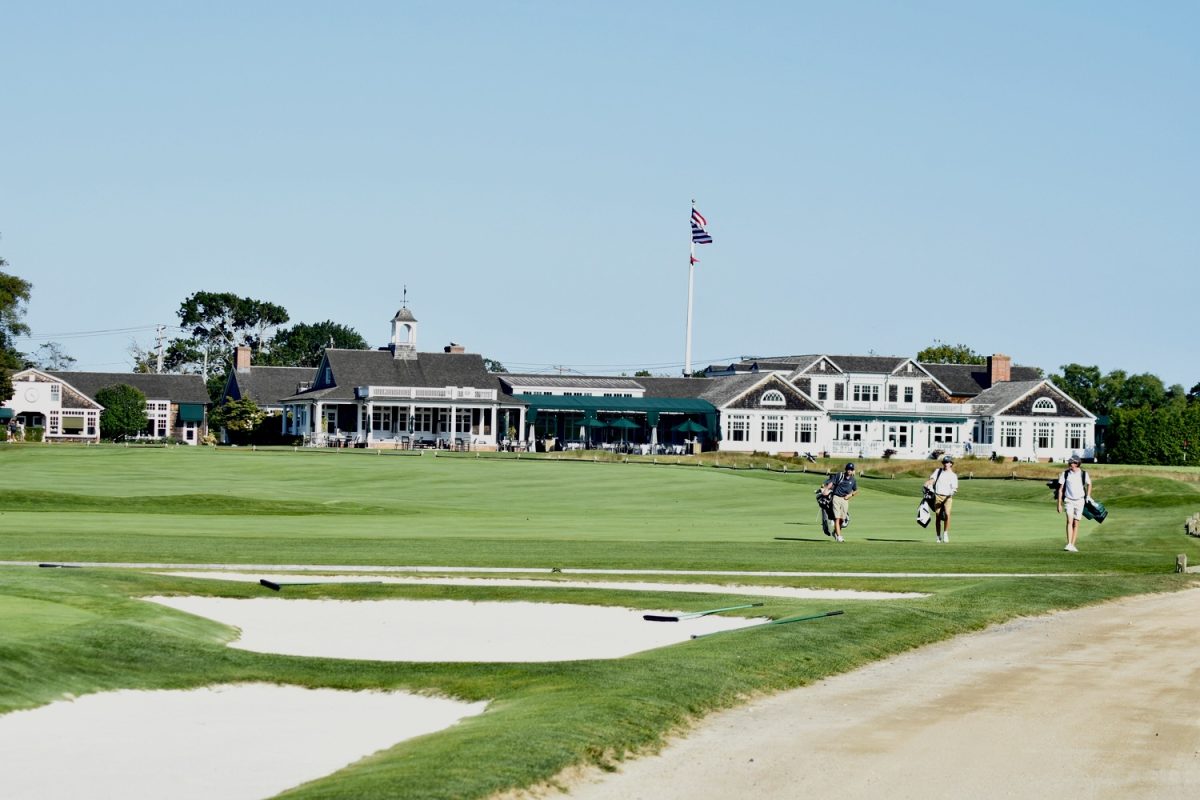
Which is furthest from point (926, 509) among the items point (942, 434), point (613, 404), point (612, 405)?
point (942, 434)

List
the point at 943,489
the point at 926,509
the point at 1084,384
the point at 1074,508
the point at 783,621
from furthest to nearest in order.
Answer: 1. the point at 1084,384
2. the point at 926,509
3. the point at 943,489
4. the point at 1074,508
5. the point at 783,621

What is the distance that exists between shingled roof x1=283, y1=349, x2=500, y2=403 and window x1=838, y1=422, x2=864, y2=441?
78.2 ft

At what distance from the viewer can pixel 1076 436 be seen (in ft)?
362

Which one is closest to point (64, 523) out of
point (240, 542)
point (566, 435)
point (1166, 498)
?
point (240, 542)

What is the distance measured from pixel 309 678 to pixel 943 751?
5.72 meters

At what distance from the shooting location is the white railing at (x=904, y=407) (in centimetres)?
10881

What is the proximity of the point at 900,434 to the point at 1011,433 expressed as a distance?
25.7 feet

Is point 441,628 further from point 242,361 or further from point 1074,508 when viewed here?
point 242,361

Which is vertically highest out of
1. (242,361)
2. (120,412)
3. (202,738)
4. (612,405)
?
(242,361)

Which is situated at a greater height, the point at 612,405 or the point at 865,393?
the point at 865,393

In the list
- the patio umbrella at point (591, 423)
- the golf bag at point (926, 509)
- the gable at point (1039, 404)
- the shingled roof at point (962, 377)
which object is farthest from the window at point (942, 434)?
the golf bag at point (926, 509)

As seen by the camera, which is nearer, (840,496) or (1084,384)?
(840,496)

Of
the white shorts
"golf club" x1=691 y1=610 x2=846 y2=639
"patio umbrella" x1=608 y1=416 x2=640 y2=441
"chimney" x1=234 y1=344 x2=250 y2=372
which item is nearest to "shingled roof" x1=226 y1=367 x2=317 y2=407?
"chimney" x1=234 y1=344 x2=250 y2=372

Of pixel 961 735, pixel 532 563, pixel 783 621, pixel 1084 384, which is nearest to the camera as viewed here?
pixel 961 735
